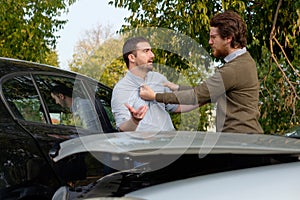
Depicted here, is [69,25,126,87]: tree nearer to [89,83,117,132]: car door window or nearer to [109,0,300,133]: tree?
[89,83,117,132]: car door window

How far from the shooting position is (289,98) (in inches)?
273

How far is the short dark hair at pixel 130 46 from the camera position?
110 inches

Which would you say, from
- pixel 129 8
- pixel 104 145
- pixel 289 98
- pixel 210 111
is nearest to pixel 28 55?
pixel 129 8

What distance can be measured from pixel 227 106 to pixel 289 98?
4438mm

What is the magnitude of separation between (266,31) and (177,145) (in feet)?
→ 20.5

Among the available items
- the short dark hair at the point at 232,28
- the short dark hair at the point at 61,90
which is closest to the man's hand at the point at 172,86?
the short dark hair at the point at 232,28

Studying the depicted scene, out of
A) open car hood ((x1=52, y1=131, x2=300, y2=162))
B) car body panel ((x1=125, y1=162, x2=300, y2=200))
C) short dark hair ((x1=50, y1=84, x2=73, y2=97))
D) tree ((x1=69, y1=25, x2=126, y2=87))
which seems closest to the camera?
car body panel ((x1=125, y1=162, x2=300, y2=200))

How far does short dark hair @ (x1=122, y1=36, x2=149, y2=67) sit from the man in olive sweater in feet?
0.79

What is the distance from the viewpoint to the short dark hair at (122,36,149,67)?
9.15ft

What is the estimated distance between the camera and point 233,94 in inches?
107

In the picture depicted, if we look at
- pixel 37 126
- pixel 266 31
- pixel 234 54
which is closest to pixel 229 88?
pixel 234 54

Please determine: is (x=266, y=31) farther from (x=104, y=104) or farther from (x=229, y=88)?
(x=229, y=88)

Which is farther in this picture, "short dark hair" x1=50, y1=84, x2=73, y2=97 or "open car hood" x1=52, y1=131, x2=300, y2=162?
"short dark hair" x1=50, y1=84, x2=73, y2=97

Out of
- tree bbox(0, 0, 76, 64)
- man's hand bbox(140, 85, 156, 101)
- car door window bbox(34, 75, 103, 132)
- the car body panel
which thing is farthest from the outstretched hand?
tree bbox(0, 0, 76, 64)
